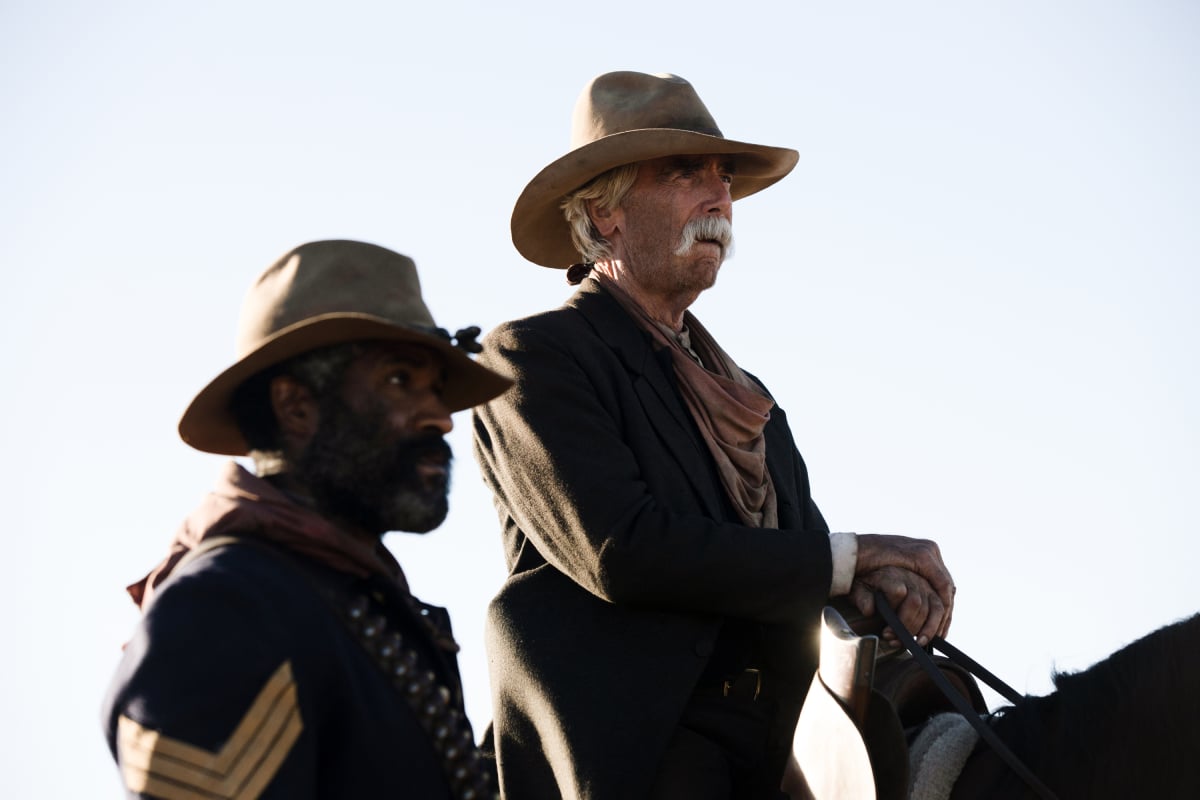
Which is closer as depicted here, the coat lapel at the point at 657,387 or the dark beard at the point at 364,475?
the dark beard at the point at 364,475

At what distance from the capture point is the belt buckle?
4.64 m

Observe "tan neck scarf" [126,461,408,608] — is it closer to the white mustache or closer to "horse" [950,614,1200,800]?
"horse" [950,614,1200,800]

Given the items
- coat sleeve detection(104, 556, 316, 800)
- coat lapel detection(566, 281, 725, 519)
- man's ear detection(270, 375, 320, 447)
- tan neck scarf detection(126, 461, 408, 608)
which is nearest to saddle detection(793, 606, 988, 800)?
coat lapel detection(566, 281, 725, 519)

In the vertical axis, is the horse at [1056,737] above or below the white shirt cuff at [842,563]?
below

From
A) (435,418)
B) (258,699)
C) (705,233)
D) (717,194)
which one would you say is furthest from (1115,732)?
(258,699)

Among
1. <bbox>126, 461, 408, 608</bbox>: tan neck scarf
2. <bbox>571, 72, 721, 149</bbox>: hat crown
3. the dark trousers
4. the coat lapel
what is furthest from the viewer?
<bbox>571, 72, 721, 149</bbox>: hat crown

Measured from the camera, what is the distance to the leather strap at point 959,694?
4.12 meters

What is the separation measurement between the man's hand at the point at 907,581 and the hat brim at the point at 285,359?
133 cm

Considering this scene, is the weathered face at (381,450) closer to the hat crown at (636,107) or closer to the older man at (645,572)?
the older man at (645,572)

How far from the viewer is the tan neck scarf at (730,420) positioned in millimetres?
5016

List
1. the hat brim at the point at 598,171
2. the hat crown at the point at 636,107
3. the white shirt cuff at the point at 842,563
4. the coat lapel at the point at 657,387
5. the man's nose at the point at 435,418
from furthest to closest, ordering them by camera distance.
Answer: the hat crown at the point at 636,107
the hat brim at the point at 598,171
the coat lapel at the point at 657,387
the white shirt cuff at the point at 842,563
the man's nose at the point at 435,418

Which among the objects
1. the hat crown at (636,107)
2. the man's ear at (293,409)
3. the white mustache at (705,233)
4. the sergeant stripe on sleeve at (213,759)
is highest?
the hat crown at (636,107)

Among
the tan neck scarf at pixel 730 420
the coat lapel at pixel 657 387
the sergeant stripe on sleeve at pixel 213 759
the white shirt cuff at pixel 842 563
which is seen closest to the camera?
the sergeant stripe on sleeve at pixel 213 759

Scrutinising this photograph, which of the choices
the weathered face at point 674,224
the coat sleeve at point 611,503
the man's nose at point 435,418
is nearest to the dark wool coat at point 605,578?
the coat sleeve at point 611,503
